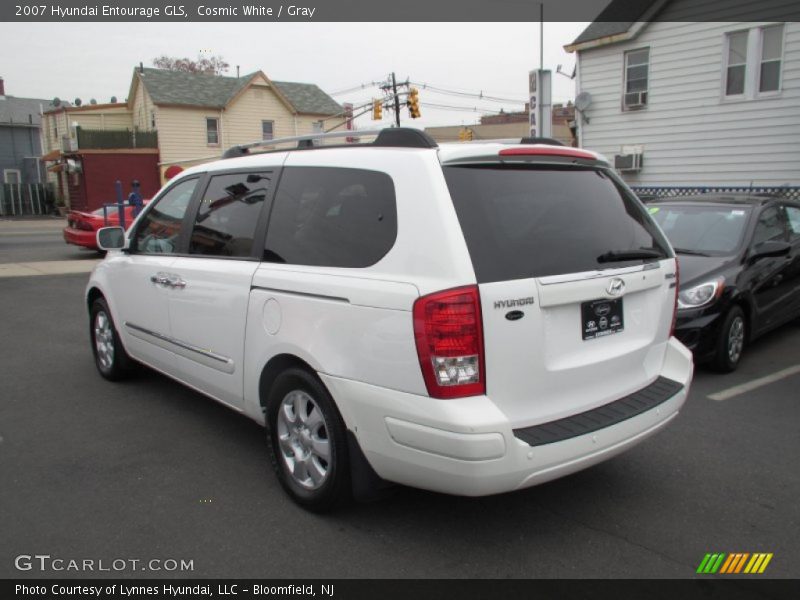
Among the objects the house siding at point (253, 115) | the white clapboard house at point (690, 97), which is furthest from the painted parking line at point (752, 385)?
the house siding at point (253, 115)

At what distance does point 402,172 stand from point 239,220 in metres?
1.36

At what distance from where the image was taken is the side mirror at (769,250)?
6.10 meters

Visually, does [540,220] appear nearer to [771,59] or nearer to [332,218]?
[332,218]

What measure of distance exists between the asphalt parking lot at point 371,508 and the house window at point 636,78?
11.7 meters

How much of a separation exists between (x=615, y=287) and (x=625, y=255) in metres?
0.22

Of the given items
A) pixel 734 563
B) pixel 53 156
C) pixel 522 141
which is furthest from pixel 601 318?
pixel 53 156

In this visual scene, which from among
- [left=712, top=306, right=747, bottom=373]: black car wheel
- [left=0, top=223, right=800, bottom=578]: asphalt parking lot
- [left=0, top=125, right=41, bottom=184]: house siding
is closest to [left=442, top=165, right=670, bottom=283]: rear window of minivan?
[left=0, top=223, right=800, bottom=578]: asphalt parking lot

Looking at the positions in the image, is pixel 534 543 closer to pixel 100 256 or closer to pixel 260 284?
pixel 260 284

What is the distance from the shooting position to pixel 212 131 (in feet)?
123

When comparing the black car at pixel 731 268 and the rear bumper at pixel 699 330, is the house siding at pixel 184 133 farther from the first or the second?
the rear bumper at pixel 699 330

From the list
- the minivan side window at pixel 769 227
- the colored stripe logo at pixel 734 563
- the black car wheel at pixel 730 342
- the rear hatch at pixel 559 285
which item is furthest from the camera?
the minivan side window at pixel 769 227

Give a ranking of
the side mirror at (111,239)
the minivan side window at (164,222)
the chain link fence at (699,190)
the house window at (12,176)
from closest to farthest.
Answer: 1. the minivan side window at (164,222)
2. the side mirror at (111,239)
3. the chain link fence at (699,190)
4. the house window at (12,176)

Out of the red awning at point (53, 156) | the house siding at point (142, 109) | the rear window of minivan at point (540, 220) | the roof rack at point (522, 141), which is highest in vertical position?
the house siding at point (142, 109)
